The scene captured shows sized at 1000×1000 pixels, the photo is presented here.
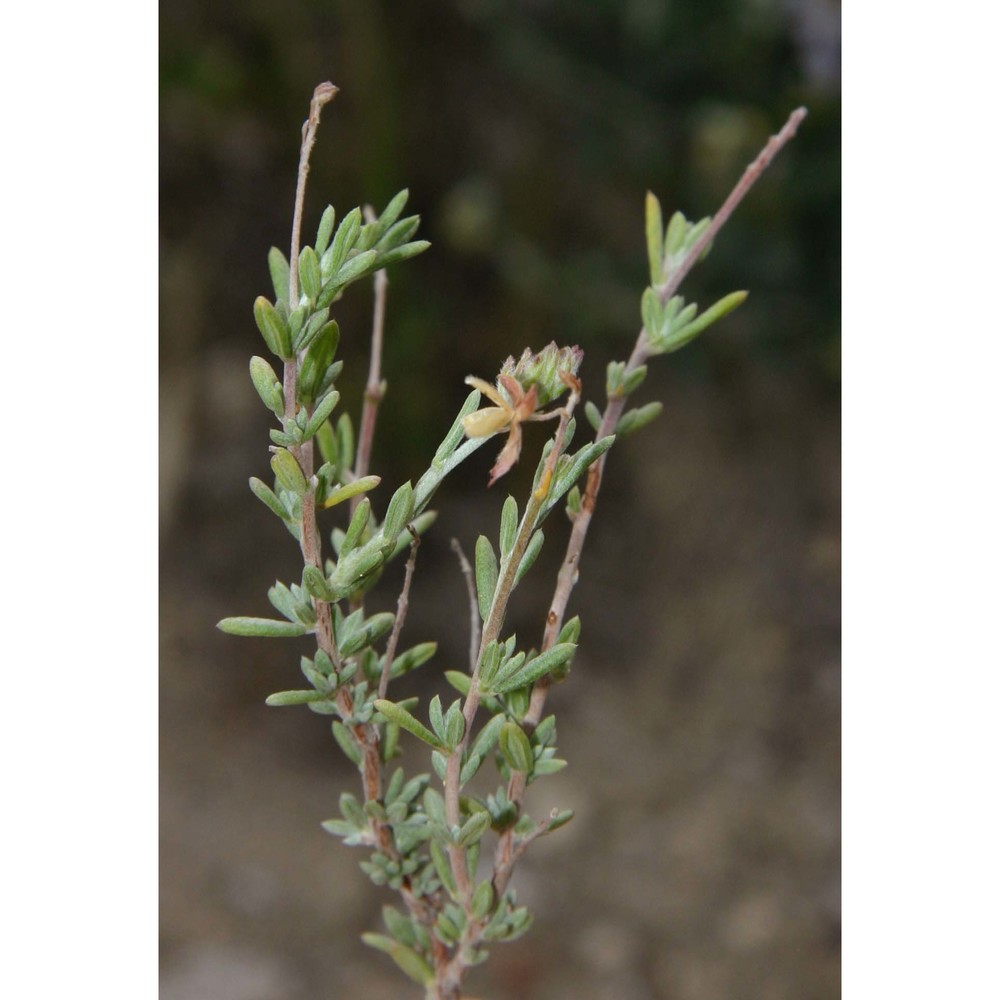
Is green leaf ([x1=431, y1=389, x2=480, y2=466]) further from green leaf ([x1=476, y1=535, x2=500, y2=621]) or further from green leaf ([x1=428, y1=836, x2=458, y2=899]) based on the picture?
green leaf ([x1=428, y1=836, x2=458, y2=899])

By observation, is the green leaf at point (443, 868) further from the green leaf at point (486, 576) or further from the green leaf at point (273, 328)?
the green leaf at point (273, 328)

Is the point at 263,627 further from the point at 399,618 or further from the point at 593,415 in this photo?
the point at 593,415

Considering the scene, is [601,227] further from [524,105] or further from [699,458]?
[699,458]

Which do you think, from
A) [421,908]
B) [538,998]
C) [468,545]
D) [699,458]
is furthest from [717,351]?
[421,908]

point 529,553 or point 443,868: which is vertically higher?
point 529,553

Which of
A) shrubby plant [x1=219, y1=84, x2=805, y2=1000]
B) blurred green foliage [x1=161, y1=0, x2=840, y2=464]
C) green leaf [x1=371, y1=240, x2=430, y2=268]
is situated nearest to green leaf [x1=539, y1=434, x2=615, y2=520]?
shrubby plant [x1=219, y1=84, x2=805, y2=1000]

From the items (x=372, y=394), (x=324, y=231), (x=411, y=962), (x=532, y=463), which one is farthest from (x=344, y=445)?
(x=532, y=463)
